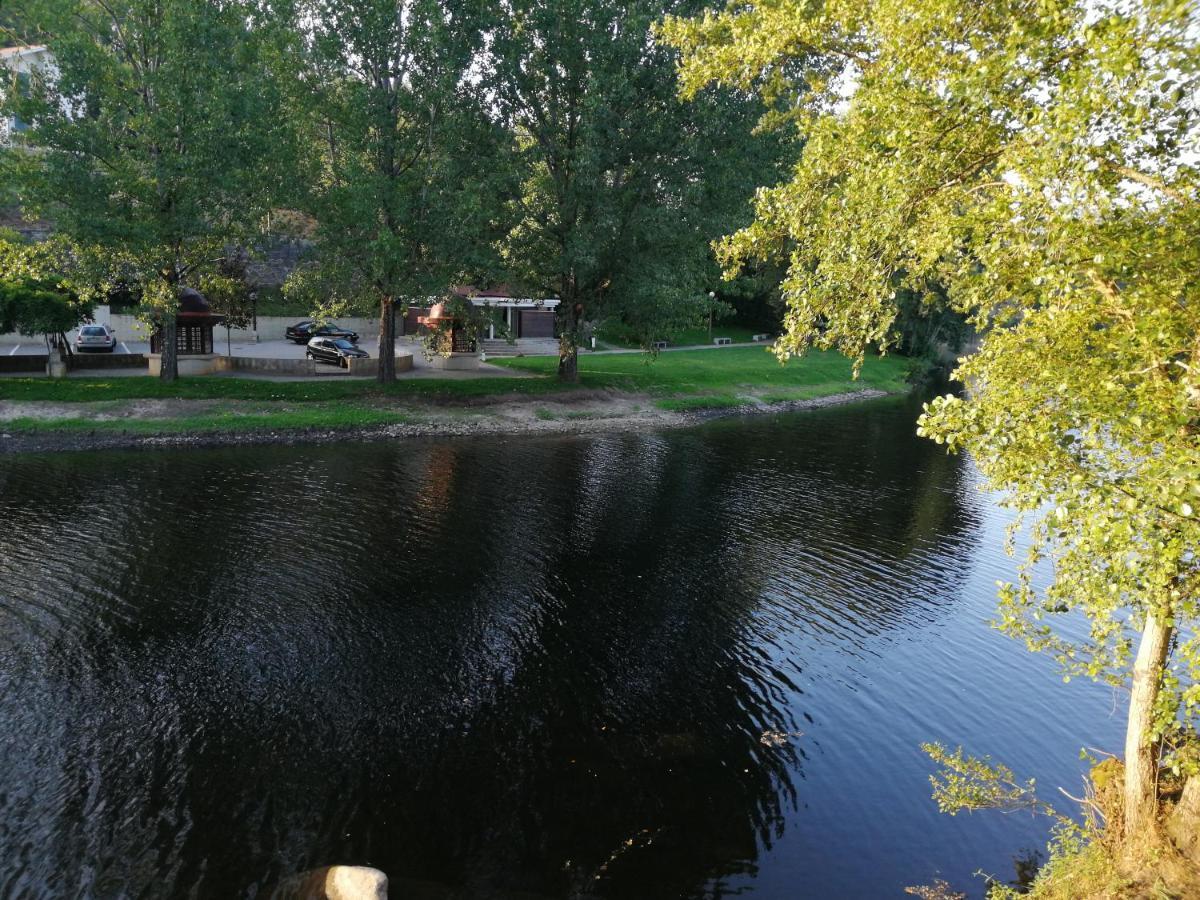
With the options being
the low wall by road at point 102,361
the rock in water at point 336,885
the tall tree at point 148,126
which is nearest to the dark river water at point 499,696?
the rock in water at point 336,885

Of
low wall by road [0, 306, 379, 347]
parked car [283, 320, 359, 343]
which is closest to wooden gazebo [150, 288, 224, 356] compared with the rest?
low wall by road [0, 306, 379, 347]

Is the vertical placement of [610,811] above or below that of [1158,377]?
below

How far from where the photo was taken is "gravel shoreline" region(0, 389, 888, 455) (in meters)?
35.3

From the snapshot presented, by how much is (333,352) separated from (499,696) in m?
43.4

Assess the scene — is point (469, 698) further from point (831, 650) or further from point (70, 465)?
point (70, 465)

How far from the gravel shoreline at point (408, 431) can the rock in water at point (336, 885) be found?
30152mm

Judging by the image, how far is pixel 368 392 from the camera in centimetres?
4603

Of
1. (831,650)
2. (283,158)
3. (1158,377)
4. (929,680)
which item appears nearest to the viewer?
(1158,377)

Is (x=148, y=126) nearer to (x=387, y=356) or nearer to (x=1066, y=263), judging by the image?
(x=387, y=356)

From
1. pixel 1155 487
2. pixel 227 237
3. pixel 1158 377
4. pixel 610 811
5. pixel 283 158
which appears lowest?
pixel 610 811

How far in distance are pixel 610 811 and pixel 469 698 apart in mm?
4225

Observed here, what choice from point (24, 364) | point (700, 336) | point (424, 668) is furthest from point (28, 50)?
point (700, 336)

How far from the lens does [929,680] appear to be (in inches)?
678

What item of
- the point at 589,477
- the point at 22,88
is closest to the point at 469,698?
the point at 589,477
